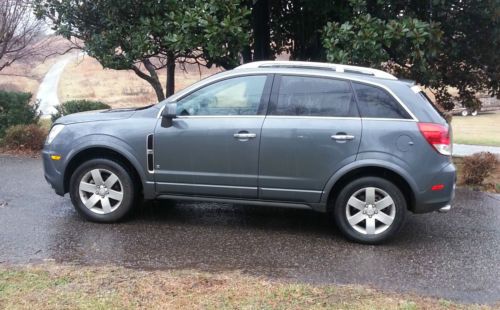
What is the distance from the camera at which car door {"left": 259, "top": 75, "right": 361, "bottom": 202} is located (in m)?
5.16

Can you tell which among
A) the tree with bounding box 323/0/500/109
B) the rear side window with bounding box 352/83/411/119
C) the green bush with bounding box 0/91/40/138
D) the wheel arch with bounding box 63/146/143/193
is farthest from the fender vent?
the green bush with bounding box 0/91/40/138

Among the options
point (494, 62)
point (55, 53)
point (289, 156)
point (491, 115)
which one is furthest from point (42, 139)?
point (491, 115)

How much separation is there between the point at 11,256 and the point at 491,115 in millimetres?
47736

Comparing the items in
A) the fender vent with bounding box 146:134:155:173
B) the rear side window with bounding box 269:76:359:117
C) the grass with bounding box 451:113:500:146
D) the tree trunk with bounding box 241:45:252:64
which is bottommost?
the grass with bounding box 451:113:500:146

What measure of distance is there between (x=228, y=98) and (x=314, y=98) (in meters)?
0.89

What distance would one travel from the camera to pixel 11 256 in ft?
15.5

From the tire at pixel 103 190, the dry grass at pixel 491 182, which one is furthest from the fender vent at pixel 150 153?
the dry grass at pixel 491 182

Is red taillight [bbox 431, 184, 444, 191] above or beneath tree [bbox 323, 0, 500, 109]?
beneath

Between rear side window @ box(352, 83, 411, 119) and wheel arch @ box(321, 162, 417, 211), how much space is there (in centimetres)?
50

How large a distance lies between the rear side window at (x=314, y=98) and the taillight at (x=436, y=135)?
0.67m

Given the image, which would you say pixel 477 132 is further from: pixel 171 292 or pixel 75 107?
pixel 171 292

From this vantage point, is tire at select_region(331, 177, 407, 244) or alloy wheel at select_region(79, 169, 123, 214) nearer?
tire at select_region(331, 177, 407, 244)

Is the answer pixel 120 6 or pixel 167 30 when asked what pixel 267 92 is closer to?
pixel 167 30

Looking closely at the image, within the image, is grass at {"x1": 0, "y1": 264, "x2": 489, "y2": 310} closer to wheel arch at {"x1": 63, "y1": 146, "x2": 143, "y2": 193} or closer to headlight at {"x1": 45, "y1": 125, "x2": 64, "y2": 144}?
wheel arch at {"x1": 63, "y1": 146, "x2": 143, "y2": 193}
